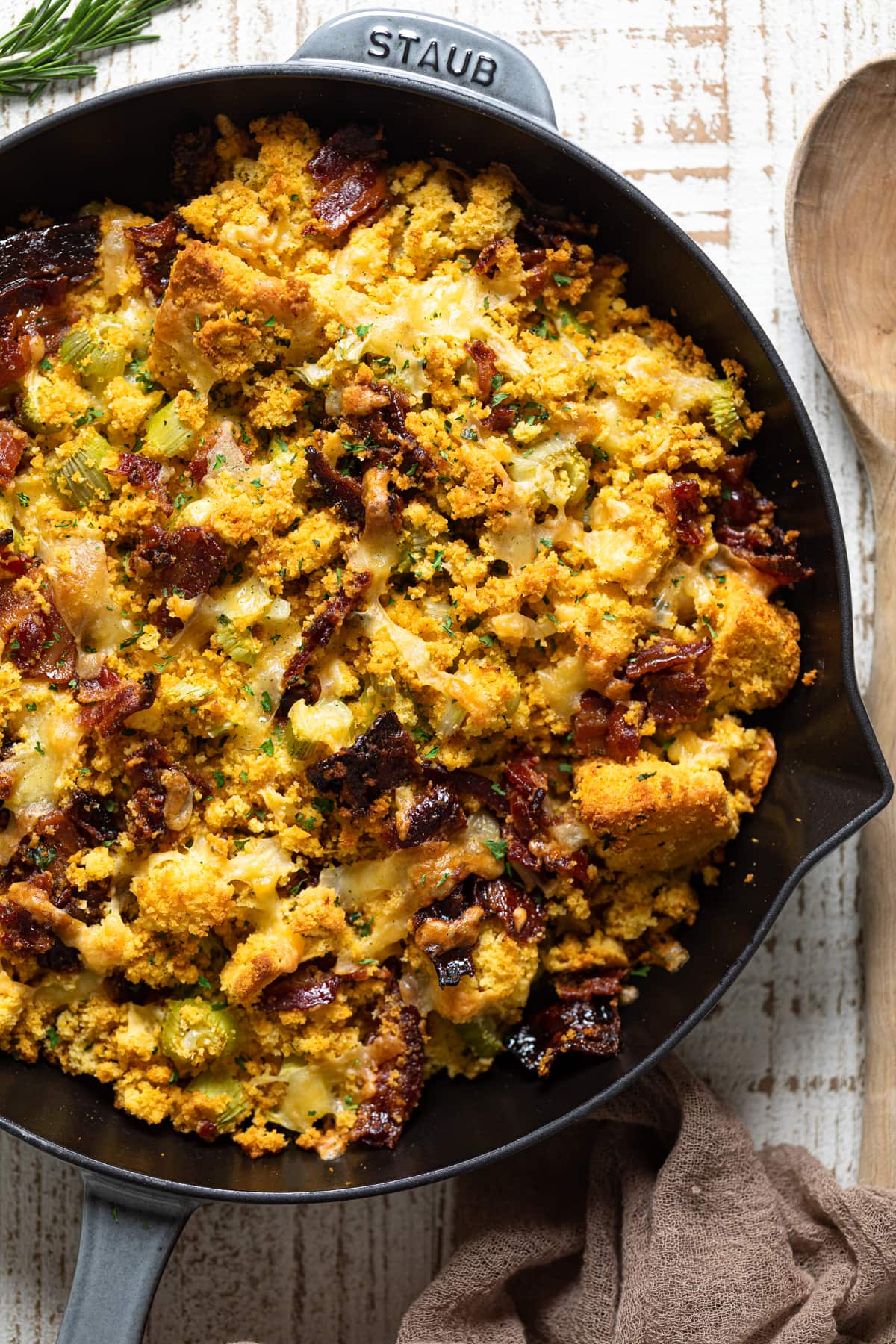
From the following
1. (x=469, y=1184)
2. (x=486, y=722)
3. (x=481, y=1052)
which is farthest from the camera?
(x=469, y=1184)

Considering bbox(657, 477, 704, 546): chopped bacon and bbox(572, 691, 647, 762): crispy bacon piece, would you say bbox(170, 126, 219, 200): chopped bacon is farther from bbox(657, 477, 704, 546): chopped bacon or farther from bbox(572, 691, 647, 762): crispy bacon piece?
bbox(572, 691, 647, 762): crispy bacon piece

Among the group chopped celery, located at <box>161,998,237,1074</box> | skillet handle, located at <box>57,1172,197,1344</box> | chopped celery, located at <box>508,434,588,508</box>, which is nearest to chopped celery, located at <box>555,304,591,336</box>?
chopped celery, located at <box>508,434,588,508</box>

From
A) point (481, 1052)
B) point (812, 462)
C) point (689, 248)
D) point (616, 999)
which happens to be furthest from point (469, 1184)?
point (689, 248)

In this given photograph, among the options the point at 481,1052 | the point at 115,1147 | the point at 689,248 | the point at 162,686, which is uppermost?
the point at 689,248

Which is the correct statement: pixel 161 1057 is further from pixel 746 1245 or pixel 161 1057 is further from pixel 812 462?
pixel 812 462

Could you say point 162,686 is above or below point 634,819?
above

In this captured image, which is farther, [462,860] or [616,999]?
[616,999]
